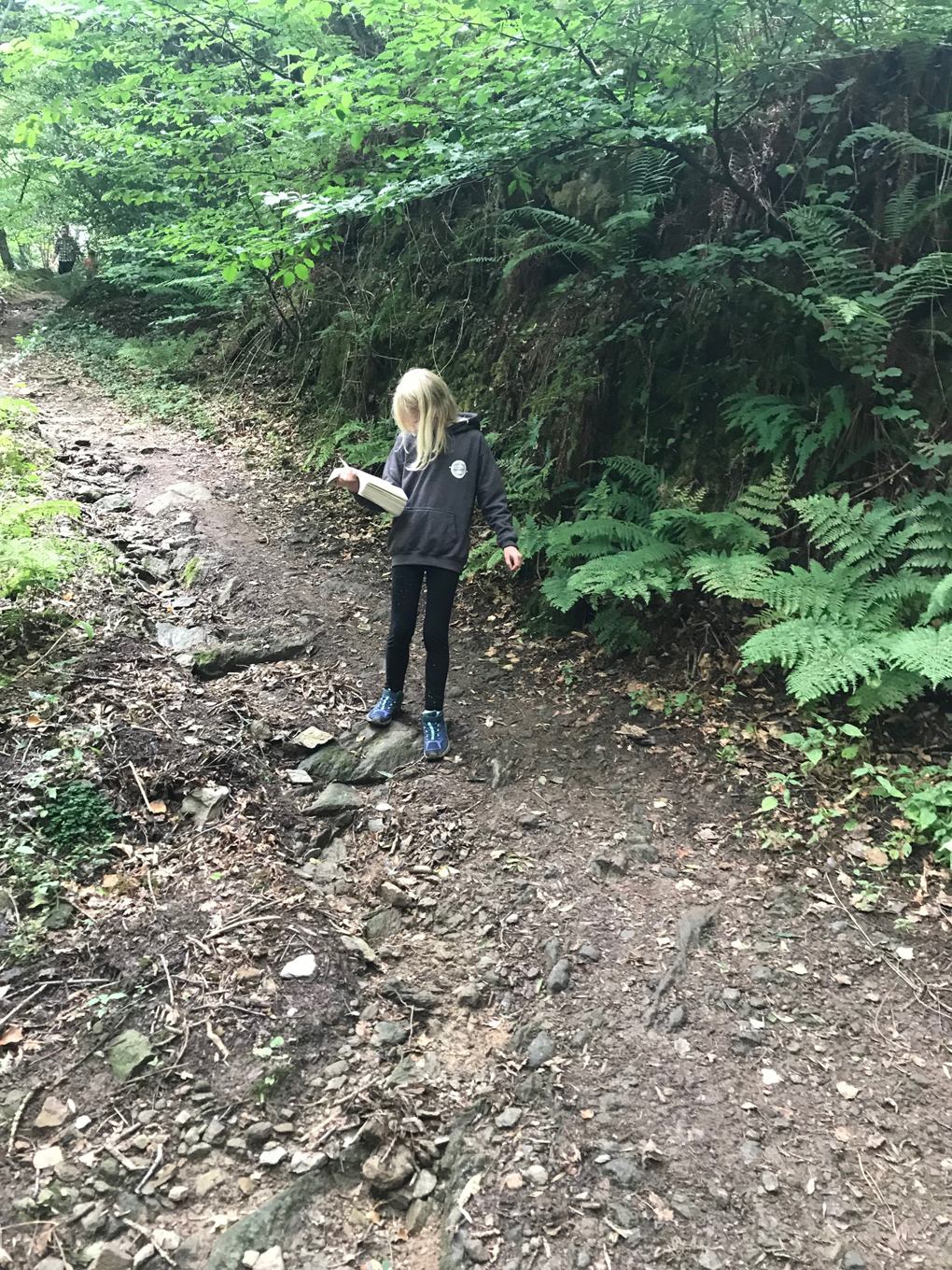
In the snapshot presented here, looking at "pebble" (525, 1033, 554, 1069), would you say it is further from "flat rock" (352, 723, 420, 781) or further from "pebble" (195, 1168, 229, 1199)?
"flat rock" (352, 723, 420, 781)

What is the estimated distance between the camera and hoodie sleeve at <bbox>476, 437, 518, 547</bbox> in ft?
14.3

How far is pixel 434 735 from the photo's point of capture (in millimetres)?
4609

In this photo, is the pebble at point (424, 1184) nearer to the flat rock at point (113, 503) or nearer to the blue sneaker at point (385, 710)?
the blue sneaker at point (385, 710)

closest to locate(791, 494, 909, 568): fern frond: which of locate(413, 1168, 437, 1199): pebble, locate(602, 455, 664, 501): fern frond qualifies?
locate(602, 455, 664, 501): fern frond

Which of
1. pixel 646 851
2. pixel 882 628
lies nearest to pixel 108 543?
pixel 646 851

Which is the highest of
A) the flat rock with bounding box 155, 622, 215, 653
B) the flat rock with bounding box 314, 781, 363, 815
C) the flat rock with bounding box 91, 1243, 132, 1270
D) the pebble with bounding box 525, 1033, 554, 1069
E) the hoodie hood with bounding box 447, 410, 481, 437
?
the hoodie hood with bounding box 447, 410, 481, 437

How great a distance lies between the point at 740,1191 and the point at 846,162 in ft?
20.7

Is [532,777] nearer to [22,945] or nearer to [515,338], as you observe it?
[22,945]

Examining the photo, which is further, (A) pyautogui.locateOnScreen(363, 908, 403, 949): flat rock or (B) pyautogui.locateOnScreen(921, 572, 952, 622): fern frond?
(B) pyautogui.locateOnScreen(921, 572, 952, 622): fern frond

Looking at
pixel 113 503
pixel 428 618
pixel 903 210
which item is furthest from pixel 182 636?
pixel 903 210

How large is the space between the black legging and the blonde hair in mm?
653

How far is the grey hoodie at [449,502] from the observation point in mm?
4273

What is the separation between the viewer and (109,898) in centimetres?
339

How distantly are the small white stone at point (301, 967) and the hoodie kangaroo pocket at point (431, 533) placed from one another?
2.27 meters
